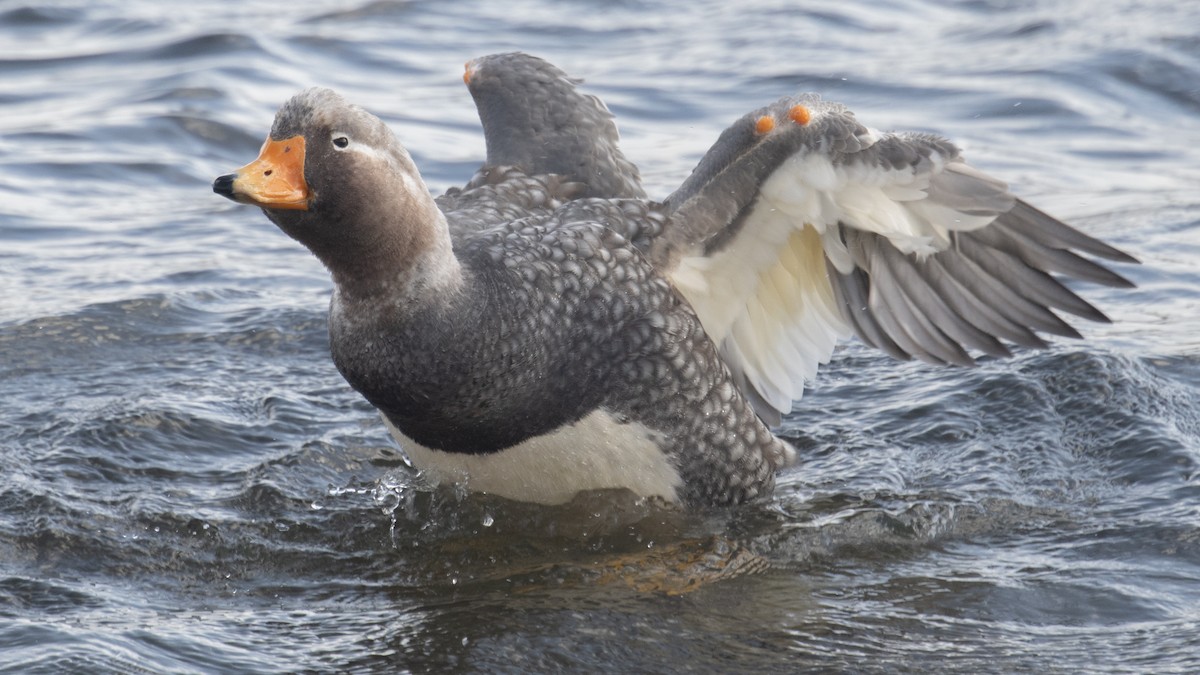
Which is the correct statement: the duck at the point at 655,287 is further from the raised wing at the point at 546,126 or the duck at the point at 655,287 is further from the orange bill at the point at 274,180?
the raised wing at the point at 546,126

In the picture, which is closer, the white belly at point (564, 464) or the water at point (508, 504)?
the water at point (508, 504)

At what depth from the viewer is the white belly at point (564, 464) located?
6086mm

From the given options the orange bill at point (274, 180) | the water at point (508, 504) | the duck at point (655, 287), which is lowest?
the water at point (508, 504)

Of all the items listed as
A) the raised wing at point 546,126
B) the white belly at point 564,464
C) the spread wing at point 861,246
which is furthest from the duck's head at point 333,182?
the raised wing at point 546,126

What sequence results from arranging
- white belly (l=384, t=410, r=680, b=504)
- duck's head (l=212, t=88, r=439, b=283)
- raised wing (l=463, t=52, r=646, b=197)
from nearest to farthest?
duck's head (l=212, t=88, r=439, b=283)
white belly (l=384, t=410, r=680, b=504)
raised wing (l=463, t=52, r=646, b=197)

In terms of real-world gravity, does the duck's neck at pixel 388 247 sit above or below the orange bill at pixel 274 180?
below

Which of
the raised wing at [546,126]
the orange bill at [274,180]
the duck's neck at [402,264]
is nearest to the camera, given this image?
the orange bill at [274,180]

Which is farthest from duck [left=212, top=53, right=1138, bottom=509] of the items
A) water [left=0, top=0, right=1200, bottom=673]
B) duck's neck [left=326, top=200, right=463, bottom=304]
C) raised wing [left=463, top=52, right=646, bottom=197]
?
raised wing [left=463, top=52, right=646, bottom=197]

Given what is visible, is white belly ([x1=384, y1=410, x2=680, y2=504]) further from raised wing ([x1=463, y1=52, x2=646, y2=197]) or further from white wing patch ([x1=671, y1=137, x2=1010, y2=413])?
raised wing ([x1=463, y1=52, x2=646, y2=197])

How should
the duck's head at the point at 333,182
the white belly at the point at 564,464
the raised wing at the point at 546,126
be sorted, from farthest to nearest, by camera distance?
1. the raised wing at the point at 546,126
2. the white belly at the point at 564,464
3. the duck's head at the point at 333,182

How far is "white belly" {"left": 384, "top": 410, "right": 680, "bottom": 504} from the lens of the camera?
6.09 metres

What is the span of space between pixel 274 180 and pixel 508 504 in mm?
1883

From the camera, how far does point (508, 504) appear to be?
6508mm

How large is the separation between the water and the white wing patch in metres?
0.63
